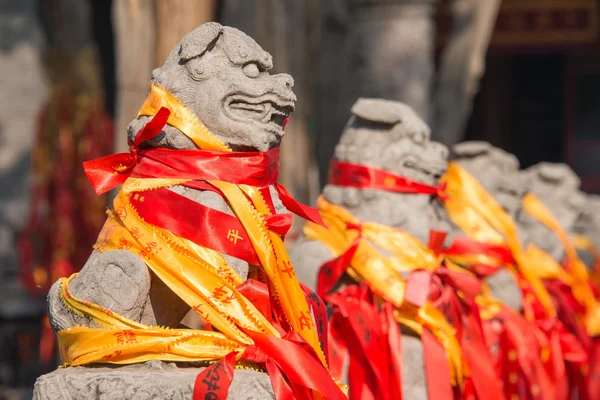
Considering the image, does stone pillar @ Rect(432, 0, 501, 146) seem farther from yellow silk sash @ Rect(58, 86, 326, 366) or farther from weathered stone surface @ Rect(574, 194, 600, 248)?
yellow silk sash @ Rect(58, 86, 326, 366)

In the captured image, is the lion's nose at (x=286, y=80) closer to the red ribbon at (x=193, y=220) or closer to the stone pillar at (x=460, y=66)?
the red ribbon at (x=193, y=220)

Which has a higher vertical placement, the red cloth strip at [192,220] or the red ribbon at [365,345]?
the red cloth strip at [192,220]

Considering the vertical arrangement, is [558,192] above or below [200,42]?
below

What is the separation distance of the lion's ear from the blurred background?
1.75 meters

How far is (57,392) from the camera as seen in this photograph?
3.17 metres

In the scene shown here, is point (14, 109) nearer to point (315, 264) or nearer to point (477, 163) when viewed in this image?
point (477, 163)

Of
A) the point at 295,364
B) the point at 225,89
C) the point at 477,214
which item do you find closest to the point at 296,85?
the point at 477,214

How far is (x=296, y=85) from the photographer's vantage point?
6.45 meters

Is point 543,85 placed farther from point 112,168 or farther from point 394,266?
point 112,168

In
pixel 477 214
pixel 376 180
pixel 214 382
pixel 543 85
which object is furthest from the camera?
pixel 543 85

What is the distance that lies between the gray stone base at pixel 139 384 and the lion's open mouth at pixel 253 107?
72cm

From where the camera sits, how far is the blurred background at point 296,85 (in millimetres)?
6043

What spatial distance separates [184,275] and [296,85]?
331 cm

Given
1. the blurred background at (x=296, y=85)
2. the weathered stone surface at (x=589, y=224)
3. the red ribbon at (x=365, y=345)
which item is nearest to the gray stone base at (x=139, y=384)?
the red ribbon at (x=365, y=345)
